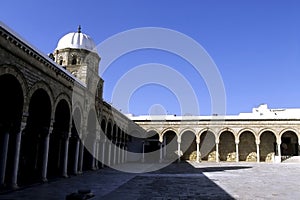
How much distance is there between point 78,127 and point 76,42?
9537 millimetres

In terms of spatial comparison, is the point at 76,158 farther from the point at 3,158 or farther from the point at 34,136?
the point at 3,158

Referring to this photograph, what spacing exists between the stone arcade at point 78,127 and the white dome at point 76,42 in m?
0.08

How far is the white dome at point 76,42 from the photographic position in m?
25.0

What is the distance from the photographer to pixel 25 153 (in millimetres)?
16172

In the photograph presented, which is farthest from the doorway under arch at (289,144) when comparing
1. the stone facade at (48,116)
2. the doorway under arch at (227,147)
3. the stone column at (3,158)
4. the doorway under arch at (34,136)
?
the stone column at (3,158)

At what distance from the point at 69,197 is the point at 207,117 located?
2935 cm

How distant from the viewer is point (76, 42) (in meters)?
25.3

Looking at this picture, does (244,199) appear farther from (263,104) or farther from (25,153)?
(263,104)

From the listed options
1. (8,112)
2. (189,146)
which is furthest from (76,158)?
(189,146)

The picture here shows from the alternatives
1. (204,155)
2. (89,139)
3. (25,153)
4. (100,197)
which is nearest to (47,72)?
(25,153)

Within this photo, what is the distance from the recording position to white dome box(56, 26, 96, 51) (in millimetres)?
25048

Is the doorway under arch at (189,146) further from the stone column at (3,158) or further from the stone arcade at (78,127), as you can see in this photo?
the stone column at (3,158)

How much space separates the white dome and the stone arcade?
3.2 inches

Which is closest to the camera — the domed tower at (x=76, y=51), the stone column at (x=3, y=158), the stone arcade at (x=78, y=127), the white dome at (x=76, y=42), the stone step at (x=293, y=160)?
the stone column at (x=3, y=158)
